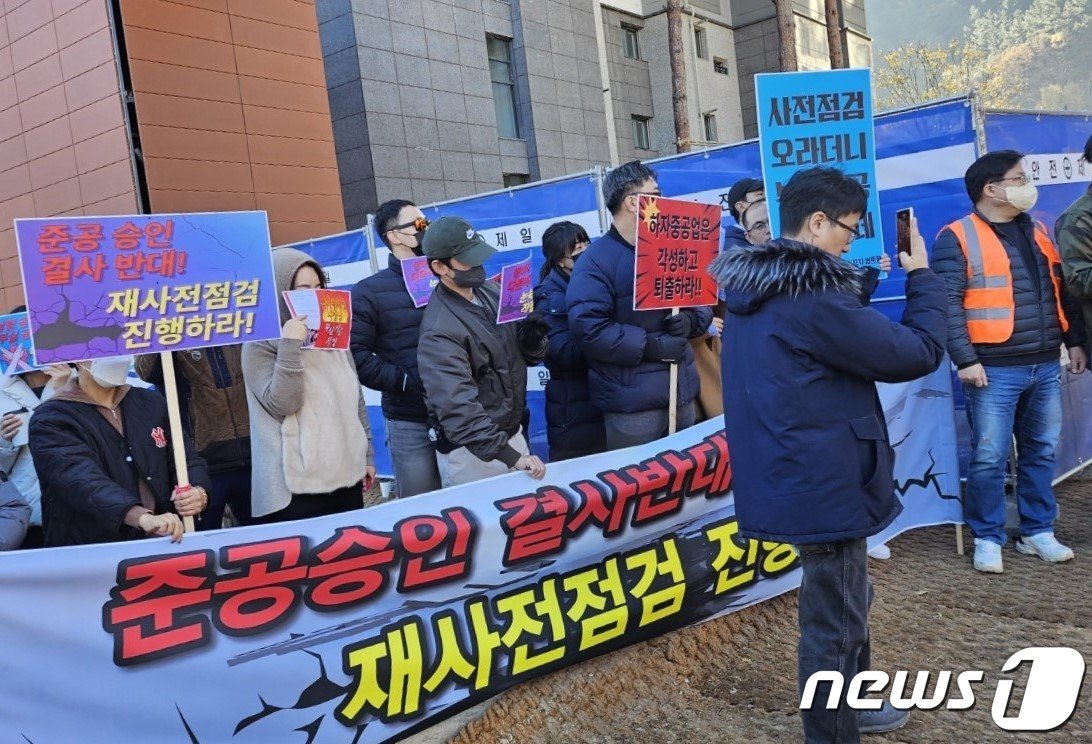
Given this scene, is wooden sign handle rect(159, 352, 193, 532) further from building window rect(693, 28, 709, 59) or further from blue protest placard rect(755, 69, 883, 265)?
building window rect(693, 28, 709, 59)

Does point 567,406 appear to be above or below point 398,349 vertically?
below

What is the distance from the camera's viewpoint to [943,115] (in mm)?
5309

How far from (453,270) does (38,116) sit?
14.2 metres

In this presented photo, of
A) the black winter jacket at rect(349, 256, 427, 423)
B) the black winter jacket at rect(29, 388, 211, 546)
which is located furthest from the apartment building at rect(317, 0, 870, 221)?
the black winter jacket at rect(29, 388, 211, 546)

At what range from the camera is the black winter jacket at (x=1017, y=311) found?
454 cm

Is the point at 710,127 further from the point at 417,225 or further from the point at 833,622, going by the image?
the point at 833,622

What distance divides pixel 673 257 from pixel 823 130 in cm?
117

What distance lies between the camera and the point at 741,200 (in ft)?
16.5

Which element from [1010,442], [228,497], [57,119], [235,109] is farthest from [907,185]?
[57,119]

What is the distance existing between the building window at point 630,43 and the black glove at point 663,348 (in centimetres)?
2220

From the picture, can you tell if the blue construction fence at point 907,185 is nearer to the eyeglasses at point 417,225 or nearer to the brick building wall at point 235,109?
the eyeglasses at point 417,225

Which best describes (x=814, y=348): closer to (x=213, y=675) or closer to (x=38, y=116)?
(x=213, y=675)

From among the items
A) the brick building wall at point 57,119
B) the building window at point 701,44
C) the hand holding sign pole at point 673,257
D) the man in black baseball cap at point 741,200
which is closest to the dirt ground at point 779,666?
the hand holding sign pole at point 673,257

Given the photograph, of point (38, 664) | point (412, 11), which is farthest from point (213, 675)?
point (412, 11)
